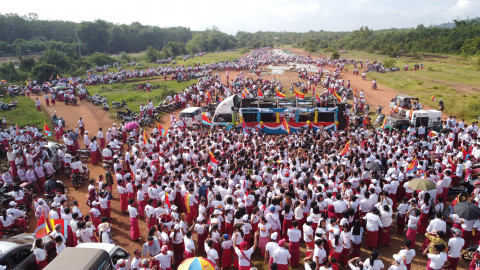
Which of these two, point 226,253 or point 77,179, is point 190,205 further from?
point 77,179

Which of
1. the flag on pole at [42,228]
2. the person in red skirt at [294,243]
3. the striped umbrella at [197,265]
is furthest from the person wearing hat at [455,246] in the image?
the flag on pole at [42,228]

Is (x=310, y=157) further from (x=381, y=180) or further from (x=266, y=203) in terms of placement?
(x=266, y=203)

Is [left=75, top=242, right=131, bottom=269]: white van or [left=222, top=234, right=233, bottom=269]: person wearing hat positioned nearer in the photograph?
[left=75, top=242, right=131, bottom=269]: white van

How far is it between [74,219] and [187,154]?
17.0 ft

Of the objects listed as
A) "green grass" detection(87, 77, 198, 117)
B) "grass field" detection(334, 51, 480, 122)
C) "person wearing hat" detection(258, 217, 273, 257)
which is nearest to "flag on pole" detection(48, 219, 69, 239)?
"person wearing hat" detection(258, 217, 273, 257)

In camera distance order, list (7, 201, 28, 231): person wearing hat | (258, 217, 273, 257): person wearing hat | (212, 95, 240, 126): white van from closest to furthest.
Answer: (258, 217, 273, 257): person wearing hat
(7, 201, 28, 231): person wearing hat
(212, 95, 240, 126): white van

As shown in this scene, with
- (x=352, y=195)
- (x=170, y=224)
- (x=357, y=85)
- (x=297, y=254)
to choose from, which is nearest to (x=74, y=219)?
(x=170, y=224)

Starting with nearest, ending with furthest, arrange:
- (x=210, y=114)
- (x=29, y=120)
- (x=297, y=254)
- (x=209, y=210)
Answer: (x=297, y=254)
(x=209, y=210)
(x=210, y=114)
(x=29, y=120)

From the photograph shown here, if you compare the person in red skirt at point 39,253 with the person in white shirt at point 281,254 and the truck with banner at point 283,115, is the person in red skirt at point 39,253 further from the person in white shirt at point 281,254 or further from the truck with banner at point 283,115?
the truck with banner at point 283,115

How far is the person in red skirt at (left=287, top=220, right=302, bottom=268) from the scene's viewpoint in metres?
7.12

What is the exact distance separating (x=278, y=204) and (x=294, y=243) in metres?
1.16

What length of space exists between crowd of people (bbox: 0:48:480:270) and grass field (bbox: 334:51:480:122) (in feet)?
29.5

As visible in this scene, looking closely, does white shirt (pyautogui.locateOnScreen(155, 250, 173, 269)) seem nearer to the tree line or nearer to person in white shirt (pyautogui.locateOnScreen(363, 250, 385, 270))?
person in white shirt (pyautogui.locateOnScreen(363, 250, 385, 270))

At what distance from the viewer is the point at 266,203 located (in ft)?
28.5
